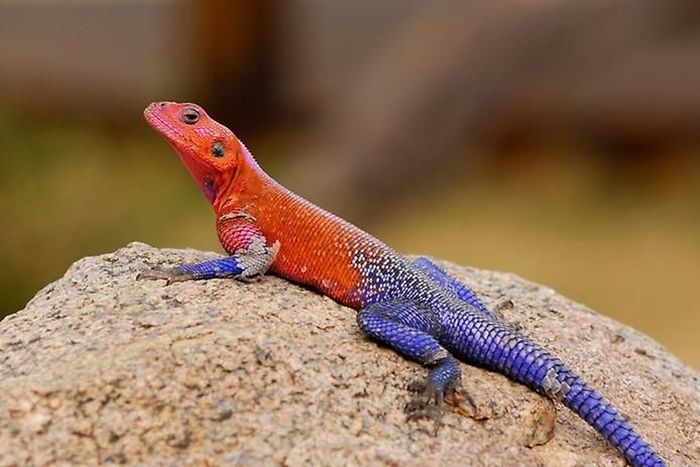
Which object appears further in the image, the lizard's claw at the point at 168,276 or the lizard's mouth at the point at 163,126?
the lizard's mouth at the point at 163,126

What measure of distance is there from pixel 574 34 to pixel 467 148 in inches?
43.7

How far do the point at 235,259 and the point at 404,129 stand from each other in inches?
158

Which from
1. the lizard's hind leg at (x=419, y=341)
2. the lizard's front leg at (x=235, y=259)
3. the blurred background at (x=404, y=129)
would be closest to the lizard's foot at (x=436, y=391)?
the lizard's hind leg at (x=419, y=341)

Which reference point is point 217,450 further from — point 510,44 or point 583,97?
point 583,97

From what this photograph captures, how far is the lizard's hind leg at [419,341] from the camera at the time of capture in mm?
2607

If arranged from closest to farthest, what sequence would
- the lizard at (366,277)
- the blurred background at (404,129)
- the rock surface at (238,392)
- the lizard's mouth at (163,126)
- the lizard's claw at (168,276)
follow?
the rock surface at (238,392) → the lizard at (366,277) → the lizard's claw at (168,276) → the lizard's mouth at (163,126) → the blurred background at (404,129)

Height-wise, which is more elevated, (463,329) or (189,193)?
(463,329)

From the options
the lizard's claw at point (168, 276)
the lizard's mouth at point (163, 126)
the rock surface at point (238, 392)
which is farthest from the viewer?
the lizard's mouth at point (163, 126)

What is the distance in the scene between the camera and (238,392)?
8.05 ft

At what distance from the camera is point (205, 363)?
248cm

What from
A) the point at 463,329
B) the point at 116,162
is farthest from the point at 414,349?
the point at 116,162

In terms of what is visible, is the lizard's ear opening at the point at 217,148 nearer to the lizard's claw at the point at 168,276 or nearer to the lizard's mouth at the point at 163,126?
the lizard's mouth at the point at 163,126

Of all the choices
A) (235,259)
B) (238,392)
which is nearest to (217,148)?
(235,259)

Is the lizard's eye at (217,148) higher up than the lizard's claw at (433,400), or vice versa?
the lizard's eye at (217,148)
